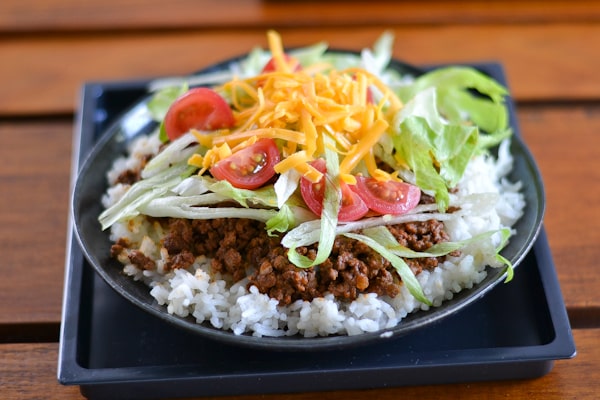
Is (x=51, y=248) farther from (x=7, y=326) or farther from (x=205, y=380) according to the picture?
(x=205, y=380)

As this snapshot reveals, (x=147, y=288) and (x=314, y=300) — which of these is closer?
(x=314, y=300)

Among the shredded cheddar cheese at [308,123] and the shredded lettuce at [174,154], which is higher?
the shredded cheddar cheese at [308,123]

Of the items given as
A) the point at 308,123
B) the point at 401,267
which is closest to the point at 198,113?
the point at 308,123

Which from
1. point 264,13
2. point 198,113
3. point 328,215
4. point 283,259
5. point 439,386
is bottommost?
point 439,386

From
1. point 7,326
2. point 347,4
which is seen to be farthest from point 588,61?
point 7,326

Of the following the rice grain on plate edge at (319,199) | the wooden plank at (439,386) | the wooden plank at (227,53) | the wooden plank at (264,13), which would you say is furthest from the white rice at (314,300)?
the wooden plank at (264,13)

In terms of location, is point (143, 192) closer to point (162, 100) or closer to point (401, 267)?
point (162, 100)

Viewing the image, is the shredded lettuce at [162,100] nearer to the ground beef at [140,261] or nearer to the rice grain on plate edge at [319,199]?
the rice grain on plate edge at [319,199]
